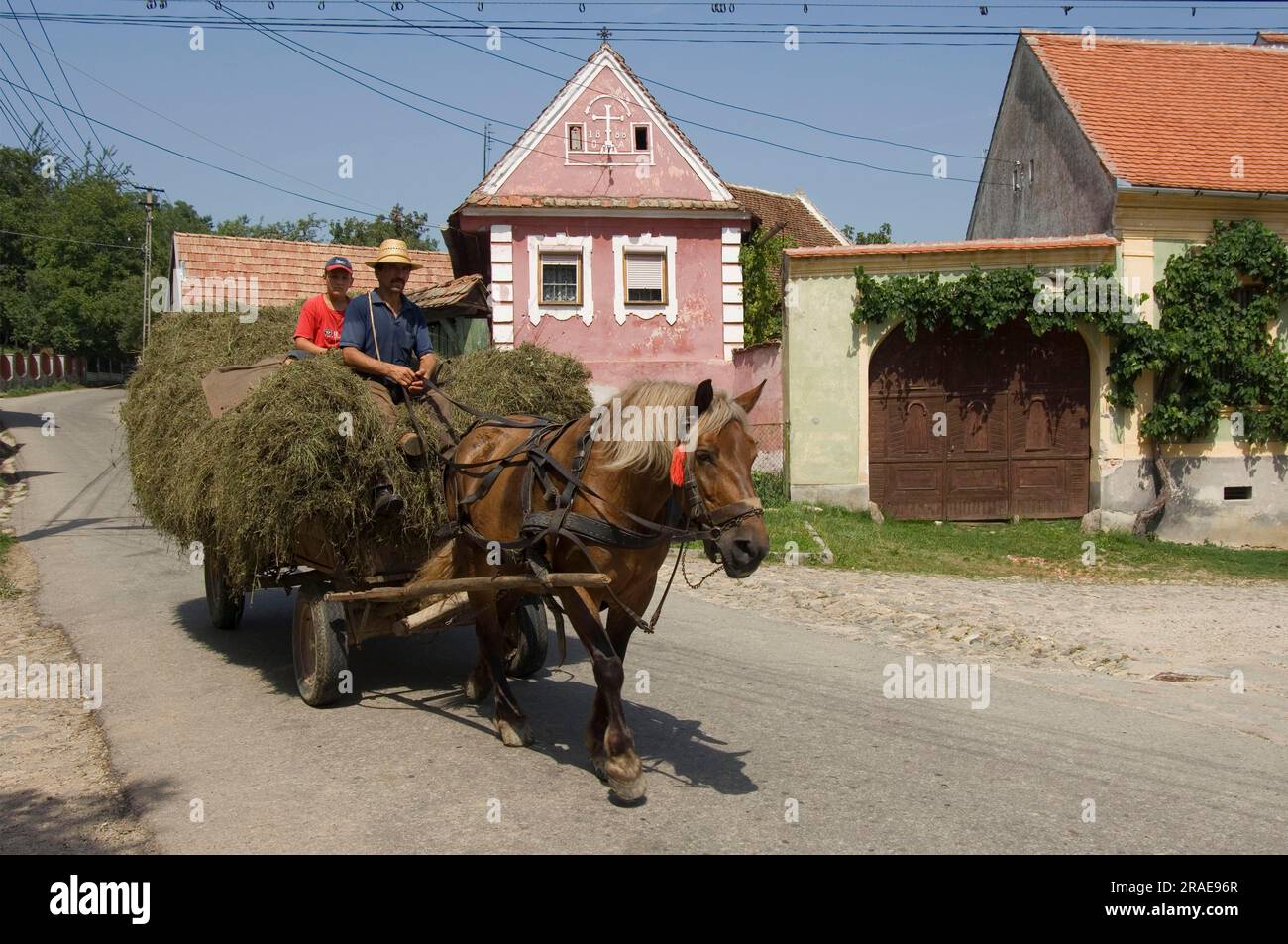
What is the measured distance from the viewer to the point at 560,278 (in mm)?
19250

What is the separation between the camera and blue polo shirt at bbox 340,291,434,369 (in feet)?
21.4

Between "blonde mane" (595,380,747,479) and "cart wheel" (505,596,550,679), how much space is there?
2.34 m

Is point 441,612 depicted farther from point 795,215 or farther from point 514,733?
point 795,215

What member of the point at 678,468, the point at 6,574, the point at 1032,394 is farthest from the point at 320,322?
the point at 1032,394

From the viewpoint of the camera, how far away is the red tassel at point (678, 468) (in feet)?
15.0

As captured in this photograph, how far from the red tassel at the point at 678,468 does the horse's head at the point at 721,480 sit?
32 mm

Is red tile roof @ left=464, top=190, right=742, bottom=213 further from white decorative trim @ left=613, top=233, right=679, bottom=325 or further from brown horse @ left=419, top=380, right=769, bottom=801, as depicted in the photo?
brown horse @ left=419, top=380, right=769, bottom=801

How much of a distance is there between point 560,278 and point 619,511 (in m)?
14.9

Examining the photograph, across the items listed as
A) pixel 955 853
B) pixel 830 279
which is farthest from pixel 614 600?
pixel 830 279

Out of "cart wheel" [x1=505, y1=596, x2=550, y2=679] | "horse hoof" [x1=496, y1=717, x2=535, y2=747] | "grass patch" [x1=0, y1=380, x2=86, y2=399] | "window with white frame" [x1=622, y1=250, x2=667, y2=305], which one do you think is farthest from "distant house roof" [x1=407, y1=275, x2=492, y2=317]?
"grass patch" [x1=0, y1=380, x2=86, y2=399]

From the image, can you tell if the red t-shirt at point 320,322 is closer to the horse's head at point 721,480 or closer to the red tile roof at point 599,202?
the horse's head at point 721,480

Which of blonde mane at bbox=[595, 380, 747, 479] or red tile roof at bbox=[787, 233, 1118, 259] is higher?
red tile roof at bbox=[787, 233, 1118, 259]

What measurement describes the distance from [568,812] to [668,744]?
109cm

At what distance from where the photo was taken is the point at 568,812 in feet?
15.4
